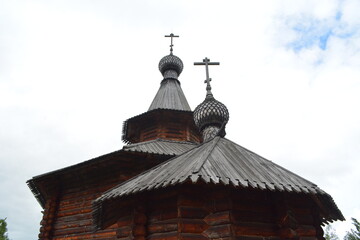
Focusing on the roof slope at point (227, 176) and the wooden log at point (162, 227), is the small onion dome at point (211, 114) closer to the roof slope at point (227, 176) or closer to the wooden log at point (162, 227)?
the roof slope at point (227, 176)

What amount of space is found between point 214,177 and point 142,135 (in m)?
8.90

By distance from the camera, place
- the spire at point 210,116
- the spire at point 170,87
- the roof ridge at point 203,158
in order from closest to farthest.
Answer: the roof ridge at point 203,158 → the spire at point 210,116 → the spire at point 170,87

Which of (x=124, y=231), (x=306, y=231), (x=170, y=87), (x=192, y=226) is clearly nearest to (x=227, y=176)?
(x=192, y=226)

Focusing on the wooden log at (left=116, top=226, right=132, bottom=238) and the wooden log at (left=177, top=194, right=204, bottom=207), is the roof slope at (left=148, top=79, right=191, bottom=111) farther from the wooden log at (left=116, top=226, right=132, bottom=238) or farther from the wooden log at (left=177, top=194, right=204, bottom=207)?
the wooden log at (left=177, top=194, right=204, bottom=207)

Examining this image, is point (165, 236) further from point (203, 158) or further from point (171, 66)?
point (171, 66)

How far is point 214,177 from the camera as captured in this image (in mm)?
3404

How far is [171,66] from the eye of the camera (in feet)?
51.6

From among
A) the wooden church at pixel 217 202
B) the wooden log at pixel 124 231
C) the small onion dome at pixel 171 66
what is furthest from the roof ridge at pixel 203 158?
the small onion dome at pixel 171 66

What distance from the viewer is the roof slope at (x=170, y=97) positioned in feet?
42.1

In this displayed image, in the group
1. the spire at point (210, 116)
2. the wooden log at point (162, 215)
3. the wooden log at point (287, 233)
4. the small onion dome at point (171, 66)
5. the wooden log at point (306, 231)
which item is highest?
the small onion dome at point (171, 66)

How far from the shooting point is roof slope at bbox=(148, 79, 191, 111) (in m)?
12.8

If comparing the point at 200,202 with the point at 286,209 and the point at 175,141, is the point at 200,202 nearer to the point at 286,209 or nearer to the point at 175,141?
the point at 286,209

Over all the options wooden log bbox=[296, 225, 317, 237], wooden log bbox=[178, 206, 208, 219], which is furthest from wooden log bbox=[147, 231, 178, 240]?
wooden log bbox=[296, 225, 317, 237]

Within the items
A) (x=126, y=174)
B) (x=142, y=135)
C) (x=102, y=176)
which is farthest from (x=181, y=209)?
(x=142, y=135)
